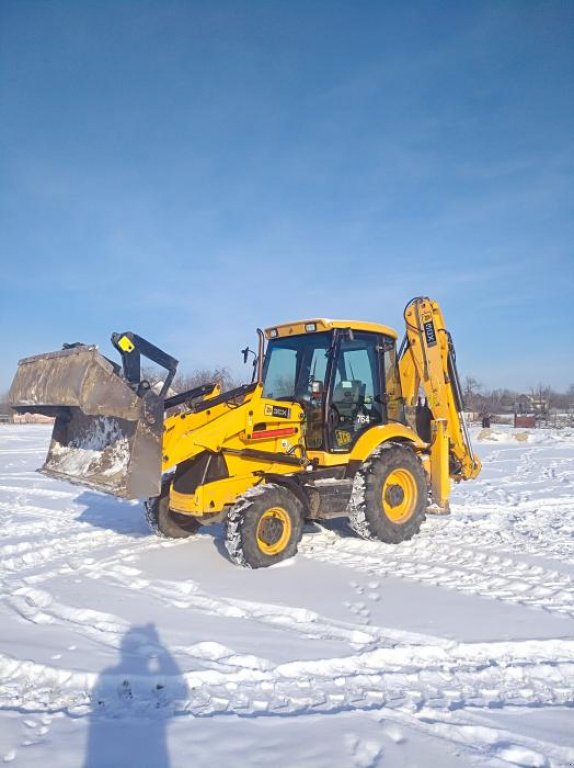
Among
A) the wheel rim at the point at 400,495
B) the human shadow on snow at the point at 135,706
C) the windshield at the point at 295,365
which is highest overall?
the windshield at the point at 295,365

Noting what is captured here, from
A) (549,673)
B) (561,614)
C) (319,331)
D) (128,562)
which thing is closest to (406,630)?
(549,673)

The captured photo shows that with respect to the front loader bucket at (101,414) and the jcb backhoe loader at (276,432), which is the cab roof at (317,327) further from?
the front loader bucket at (101,414)

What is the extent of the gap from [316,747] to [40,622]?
252cm

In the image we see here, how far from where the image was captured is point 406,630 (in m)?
4.02

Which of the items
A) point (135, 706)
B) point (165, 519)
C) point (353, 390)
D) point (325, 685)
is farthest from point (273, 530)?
point (135, 706)

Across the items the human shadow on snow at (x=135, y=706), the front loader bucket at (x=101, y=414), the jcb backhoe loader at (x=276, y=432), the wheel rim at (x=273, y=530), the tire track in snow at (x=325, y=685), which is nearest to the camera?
the human shadow on snow at (x=135, y=706)

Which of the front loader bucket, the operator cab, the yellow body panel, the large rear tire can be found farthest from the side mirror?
the front loader bucket

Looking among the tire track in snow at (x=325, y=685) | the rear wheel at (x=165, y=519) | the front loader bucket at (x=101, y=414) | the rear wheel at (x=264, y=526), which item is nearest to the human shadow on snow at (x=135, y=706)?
the tire track in snow at (x=325, y=685)

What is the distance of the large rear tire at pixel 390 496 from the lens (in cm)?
642

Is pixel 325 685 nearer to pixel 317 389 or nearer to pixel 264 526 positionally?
pixel 264 526

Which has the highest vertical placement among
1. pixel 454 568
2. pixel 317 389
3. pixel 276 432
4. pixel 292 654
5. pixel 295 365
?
pixel 295 365

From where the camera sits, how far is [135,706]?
3062 mm

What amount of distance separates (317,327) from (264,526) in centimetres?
233

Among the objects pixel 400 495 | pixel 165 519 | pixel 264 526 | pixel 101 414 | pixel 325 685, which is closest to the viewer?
pixel 325 685
